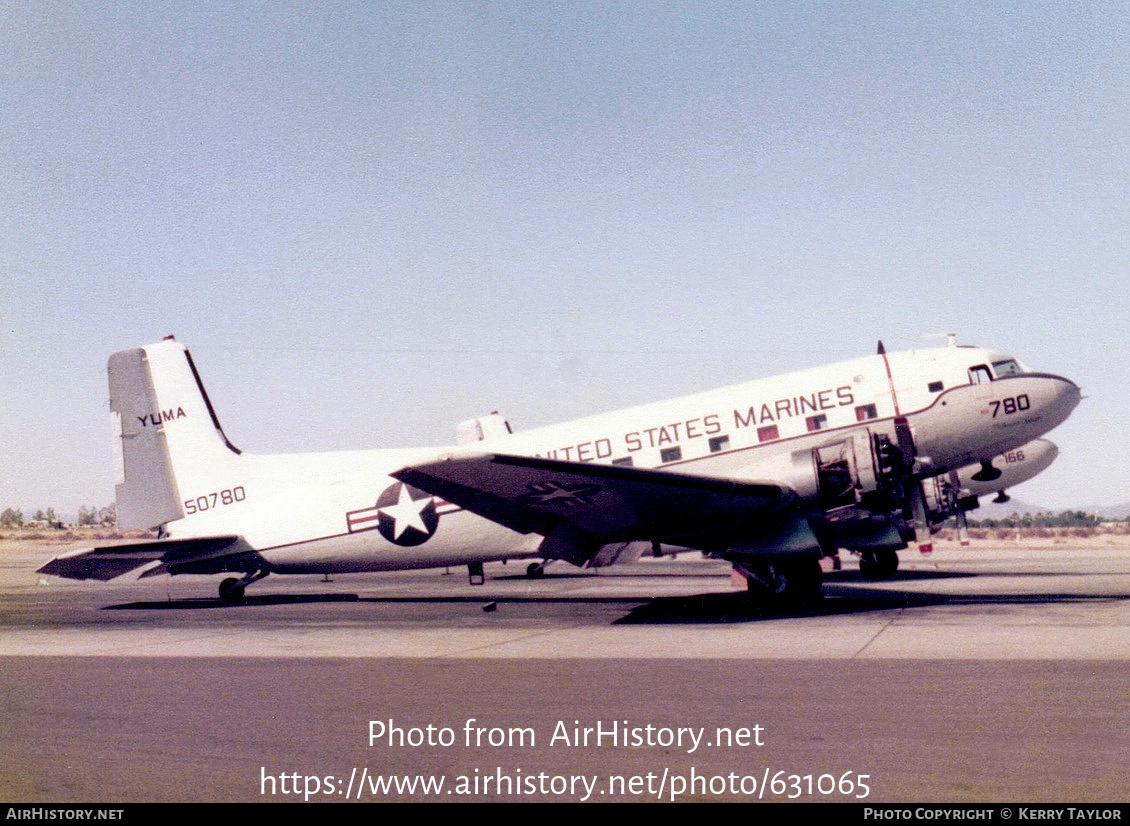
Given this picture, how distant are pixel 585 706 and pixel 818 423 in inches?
419

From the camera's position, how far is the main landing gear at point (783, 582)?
1764 centimetres

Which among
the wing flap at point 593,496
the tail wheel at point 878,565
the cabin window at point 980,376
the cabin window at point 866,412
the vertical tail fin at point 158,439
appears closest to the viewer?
the wing flap at point 593,496

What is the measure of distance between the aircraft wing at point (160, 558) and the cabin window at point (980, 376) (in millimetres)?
15418

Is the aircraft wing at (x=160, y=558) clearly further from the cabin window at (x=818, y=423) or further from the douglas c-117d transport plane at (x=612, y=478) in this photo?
the cabin window at (x=818, y=423)

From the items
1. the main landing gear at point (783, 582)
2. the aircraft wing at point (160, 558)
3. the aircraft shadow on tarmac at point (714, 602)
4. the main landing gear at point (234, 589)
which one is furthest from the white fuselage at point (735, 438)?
the main landing gear at point (783, 582)

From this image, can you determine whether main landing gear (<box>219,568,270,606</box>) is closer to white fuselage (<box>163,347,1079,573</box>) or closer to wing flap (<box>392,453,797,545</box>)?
white fuselage (<box>163,347,1079,573</box>)

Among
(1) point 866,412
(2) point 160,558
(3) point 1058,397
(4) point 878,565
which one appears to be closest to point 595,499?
(1) point 866,412

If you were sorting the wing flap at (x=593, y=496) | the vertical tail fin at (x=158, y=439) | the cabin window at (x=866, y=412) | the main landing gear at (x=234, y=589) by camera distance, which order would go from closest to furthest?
1. the wing flap at (x=593, y=496)
2. the cabin window at (x=866, y=412)
3. the main landing gear at (x=234, y=589)
4. the vertical tail fin at (x=158, y=439)

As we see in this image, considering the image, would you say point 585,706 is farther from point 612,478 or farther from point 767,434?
point 767,434

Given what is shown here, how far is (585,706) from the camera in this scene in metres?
8.27

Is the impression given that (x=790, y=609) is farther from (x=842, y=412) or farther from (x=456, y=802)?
(x=456, y=802)

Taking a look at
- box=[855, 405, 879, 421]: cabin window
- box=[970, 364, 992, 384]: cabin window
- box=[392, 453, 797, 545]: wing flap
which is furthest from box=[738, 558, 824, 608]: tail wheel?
box=[970, 364, 992, 384]: cabin window

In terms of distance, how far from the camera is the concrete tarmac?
5.87m

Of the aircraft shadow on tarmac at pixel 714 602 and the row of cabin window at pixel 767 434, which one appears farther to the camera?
the row of cabin window at pixel 767 434
